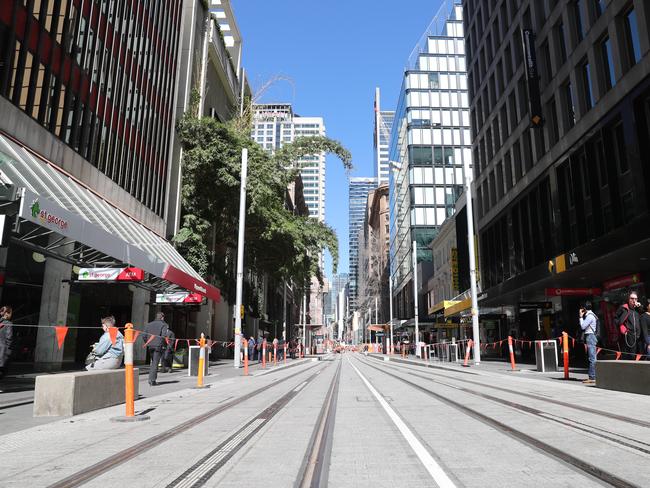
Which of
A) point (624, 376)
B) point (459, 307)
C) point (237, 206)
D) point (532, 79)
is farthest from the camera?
point (459, 307)

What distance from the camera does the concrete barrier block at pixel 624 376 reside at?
10656mm

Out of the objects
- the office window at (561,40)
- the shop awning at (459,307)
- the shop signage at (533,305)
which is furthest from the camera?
the shop awning at (459,307)

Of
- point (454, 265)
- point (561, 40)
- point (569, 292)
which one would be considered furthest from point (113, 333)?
point (454, 265)

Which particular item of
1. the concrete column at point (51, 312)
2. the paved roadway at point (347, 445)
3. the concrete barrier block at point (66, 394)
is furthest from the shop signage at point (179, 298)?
the concrete barrier block at point (66, 394)

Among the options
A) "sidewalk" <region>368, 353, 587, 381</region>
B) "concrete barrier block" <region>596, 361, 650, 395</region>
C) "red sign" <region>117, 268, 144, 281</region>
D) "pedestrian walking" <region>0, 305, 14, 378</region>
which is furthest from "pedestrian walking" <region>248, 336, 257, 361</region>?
"concrete barrier block" <region>596, 361, 650, 395</region>

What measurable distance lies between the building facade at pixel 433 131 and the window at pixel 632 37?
47755 millimetres

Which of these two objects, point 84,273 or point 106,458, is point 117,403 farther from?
point 84,273

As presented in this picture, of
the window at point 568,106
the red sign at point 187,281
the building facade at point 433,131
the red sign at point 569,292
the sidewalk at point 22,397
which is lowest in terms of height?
the sidewalk at point 22,397

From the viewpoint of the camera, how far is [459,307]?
34219 mm

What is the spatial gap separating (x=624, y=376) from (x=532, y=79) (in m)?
21.5

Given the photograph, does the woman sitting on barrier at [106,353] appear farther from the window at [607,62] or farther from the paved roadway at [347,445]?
the window at [607,62]

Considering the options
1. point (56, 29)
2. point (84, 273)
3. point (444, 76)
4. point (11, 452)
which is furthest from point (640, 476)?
point (444, 76)

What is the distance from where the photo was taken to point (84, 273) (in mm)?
18328

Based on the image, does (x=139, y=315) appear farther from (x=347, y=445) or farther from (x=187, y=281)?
(x=347, y=445)
